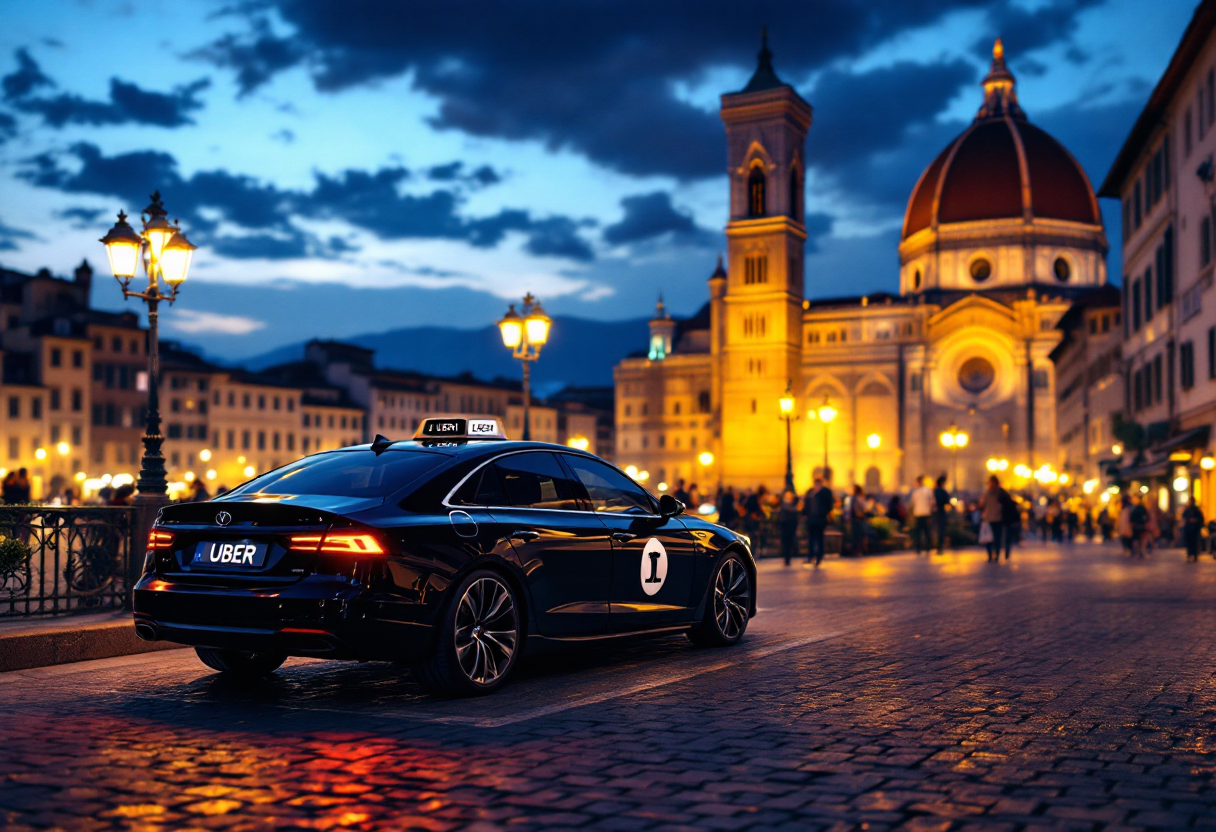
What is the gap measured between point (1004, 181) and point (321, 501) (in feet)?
403

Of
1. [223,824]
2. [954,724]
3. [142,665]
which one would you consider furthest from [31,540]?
[954,724]

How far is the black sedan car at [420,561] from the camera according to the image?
Result: 6.98 metres

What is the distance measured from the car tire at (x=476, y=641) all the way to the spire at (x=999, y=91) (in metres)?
141

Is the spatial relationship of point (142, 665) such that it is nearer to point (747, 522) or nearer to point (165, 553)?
point (165, 553)

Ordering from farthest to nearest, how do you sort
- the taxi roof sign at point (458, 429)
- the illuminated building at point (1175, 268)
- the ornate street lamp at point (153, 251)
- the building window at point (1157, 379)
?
the building window at point (1157, 379)
the illuminated building at point (1175, 268)
the ornate street lamp at point (153, 251)
the taxi roof sign at point (458, 429)

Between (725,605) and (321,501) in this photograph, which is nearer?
(321,501)

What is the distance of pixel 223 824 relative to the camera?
183 inches

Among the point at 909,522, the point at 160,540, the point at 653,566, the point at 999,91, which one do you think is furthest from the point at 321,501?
the point at 999,91

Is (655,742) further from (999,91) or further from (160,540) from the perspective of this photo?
(999,91)

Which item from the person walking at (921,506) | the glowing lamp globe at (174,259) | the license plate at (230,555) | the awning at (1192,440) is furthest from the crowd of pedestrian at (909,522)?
the license plate at (230,555)

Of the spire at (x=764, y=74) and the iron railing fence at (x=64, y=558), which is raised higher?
the spire at (x=764, y=74)

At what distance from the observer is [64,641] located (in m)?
9.32

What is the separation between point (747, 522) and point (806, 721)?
77.3ft

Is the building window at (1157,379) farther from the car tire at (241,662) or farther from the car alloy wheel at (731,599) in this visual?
the car tire at (241,662)
